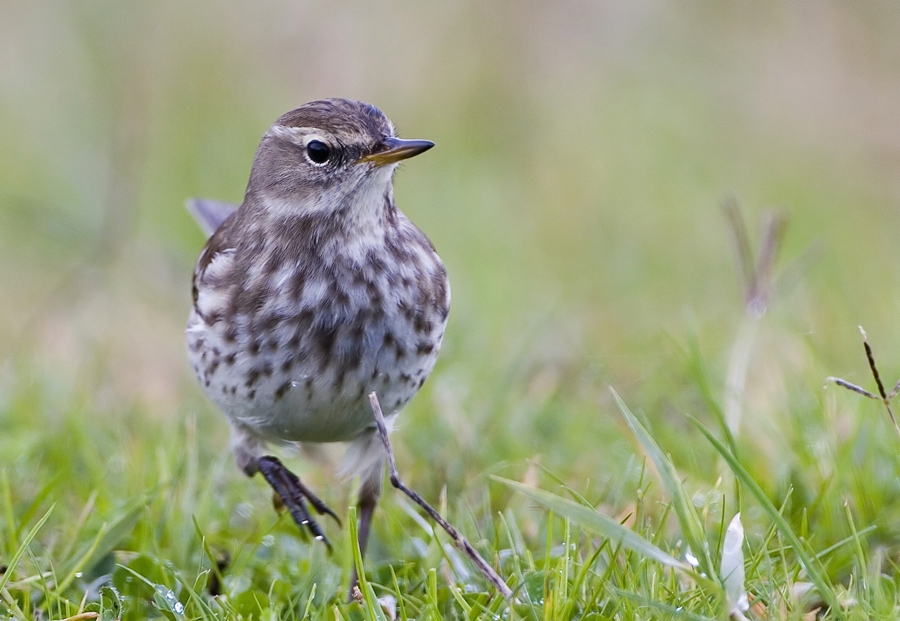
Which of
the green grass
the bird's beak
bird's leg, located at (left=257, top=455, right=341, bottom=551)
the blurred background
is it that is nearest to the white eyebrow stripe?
the bird's beak

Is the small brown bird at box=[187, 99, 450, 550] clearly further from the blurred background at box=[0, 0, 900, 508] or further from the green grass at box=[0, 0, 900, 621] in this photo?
the blurred background at box=[0, 0, 900, 508]

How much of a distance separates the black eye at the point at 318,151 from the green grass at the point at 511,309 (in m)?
1.19

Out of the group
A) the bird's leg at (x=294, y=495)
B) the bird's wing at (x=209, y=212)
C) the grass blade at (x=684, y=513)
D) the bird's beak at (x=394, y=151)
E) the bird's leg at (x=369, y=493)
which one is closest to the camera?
the grass blade at (x=684, y=513)

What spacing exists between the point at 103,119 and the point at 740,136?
5.47 m

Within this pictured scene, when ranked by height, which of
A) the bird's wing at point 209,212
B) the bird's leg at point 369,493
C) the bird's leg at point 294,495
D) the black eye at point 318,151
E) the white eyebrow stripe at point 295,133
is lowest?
the bird's leg at point 369,493

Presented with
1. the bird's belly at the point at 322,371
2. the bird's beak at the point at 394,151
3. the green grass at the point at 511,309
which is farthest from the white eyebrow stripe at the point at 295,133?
the green grass at the point at 511,309

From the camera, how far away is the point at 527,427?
5.58 m

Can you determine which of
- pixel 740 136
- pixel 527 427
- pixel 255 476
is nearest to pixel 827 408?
pixel 527 427

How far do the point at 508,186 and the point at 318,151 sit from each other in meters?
5.82

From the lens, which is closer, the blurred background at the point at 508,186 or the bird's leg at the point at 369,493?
the bird's leg at the point at 369,493

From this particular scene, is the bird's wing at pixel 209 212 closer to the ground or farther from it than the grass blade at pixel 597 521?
farther from it

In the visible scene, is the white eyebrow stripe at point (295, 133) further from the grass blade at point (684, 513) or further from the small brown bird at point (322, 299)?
the grass blade at point (684, 513)

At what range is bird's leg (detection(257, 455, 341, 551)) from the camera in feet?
13.9

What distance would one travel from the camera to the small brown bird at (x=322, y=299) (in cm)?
414
